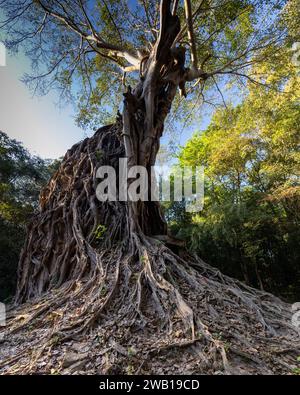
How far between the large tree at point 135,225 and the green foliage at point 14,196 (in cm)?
208

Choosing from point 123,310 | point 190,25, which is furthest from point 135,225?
point 190,25

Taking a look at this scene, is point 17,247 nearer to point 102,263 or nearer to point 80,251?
point 80,251

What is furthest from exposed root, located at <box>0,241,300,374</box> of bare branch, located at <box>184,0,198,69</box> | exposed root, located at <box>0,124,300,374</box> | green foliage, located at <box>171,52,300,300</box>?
bare branch, located at <box>184,0,198,69</box>

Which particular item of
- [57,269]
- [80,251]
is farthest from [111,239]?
[57,269]

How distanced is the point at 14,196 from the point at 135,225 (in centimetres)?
507

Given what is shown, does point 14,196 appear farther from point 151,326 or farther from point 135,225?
point 151,326

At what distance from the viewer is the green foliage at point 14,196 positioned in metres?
6.27

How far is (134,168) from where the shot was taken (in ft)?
12.5

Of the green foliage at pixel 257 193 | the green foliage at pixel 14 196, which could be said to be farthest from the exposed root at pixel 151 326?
the green foliage at pixel 14 196

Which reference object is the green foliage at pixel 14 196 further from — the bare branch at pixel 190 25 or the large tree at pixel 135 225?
the bare branch at pixel 190 25

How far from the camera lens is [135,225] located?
3508 millimetres

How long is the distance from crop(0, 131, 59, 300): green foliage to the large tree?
2079 mm

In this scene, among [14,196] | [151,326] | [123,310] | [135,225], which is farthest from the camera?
[14,196]

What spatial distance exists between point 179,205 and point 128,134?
14.4 ft
